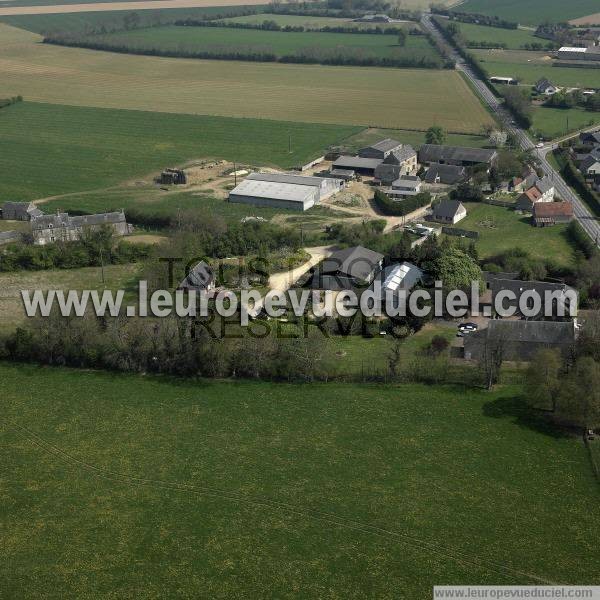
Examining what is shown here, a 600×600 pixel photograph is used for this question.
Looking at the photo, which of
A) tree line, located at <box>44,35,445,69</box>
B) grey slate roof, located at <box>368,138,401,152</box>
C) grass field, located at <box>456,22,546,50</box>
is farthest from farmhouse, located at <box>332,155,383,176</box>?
grass field, located at <box>456,22,546,50</box>

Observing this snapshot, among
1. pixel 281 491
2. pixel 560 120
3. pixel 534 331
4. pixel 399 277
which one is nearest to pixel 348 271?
pixel 399 277

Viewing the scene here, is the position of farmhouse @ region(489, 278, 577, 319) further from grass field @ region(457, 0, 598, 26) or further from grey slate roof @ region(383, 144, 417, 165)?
grass field @ region(457, 0, 598, 26)

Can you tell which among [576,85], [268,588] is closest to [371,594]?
[268,588]

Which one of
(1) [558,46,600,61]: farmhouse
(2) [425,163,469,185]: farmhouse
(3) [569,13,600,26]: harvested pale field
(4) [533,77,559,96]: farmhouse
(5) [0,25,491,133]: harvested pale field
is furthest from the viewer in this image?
(3) [569,13,600,26]: harvested pale field

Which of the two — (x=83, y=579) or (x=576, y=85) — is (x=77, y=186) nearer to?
(x=83, y=579)

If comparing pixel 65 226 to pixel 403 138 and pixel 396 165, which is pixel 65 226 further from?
pixel 403 138

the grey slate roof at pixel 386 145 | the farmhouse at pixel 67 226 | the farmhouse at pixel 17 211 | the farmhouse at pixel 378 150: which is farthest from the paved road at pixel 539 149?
the farmhouse at pixel 17 211
